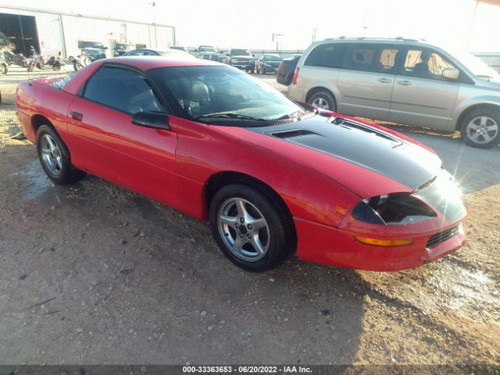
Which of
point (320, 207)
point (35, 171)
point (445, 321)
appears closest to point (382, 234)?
point (320, 207)

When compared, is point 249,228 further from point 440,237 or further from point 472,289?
point 472,289

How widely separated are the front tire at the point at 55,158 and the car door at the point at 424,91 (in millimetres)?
6003

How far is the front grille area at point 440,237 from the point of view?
88.7 inches

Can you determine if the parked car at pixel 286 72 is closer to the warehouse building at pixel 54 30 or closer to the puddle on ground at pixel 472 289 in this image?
the puddle on ground at pixel 472 289

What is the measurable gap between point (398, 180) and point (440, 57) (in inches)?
223

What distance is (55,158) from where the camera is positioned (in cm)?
397

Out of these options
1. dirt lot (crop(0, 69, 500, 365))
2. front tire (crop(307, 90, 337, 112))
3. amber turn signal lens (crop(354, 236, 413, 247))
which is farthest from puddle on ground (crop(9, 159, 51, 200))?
front tire (crop(307, 90, 337, 112))

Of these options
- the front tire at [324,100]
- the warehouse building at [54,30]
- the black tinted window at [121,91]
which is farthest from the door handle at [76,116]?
the warehouse building at [54,30]

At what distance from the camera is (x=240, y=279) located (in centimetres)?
260

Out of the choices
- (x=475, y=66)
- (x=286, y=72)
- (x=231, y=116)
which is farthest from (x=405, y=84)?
(x=231, y=116)

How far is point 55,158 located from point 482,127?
6.89 metres

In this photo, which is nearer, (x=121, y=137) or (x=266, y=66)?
(x=121, y=137)

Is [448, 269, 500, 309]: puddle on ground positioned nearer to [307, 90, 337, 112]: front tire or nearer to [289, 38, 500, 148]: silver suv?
[289, 38, 500, 148]: silver suv

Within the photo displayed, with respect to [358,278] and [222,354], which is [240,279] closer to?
[222,354]
